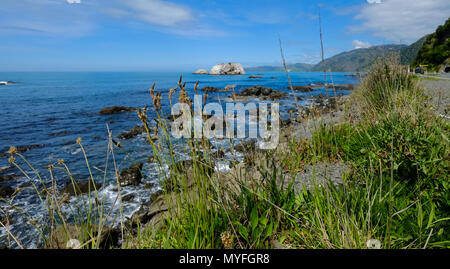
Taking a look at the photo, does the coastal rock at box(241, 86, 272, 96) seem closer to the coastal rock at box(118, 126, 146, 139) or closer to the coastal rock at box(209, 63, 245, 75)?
the coastal rock at box(118, 126, 146, 139)

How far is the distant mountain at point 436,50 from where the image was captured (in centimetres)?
3535

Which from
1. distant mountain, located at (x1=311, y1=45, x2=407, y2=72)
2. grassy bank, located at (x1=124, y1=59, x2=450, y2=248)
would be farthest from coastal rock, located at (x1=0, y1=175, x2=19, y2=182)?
distant mountain, located at (x1=311, y1=45, x2=407, y2=72)

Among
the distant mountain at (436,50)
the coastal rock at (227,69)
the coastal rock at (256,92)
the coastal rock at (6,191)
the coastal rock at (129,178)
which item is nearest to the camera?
the coastal rock at (6,191)

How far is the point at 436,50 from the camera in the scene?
36.9m

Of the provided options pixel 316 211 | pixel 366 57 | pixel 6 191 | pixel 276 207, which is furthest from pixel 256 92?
pixel 276 207

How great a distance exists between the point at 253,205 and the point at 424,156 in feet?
7.75

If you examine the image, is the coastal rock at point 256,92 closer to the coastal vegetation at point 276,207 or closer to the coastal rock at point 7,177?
the coastal rock at point 7,177

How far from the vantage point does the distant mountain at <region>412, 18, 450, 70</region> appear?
3535cm

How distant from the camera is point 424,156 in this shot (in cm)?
290

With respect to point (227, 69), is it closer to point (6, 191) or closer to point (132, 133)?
point (132, 133)

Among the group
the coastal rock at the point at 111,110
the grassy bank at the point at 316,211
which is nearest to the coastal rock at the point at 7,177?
the grassy bank at the point at 316,211
